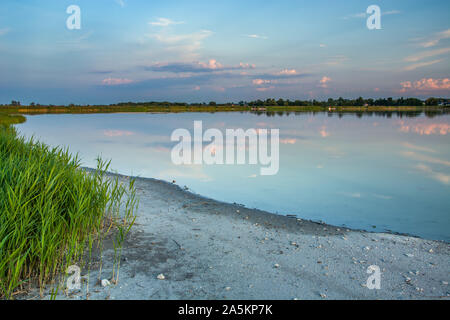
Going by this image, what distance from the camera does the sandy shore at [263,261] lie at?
→ 4449 millimetres

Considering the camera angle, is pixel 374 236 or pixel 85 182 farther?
pixel 374 236

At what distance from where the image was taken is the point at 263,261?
5.43 metres

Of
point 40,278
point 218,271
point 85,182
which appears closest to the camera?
point 40,278

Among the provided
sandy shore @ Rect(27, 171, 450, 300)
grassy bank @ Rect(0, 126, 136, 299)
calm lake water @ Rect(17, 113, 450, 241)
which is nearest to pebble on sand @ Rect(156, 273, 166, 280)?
sandy shore @ Rect(27, 171, 450, 300)

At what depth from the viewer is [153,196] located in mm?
9859

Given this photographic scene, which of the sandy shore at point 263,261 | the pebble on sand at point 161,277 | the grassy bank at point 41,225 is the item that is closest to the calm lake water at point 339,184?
the sandy shore at point 263,261

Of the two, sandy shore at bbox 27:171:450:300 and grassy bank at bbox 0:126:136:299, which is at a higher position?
grassy bank at bbox 0:126:136:299

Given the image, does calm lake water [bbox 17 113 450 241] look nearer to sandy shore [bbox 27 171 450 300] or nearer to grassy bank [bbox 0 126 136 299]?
sandy shore [bbox 27 171 450 300]

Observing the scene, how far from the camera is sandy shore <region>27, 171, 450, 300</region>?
4.45 metres

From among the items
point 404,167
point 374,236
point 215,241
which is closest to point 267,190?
point 374,236

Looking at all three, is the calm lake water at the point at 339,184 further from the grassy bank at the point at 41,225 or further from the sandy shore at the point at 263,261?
the grassy bank at the point at 41,225

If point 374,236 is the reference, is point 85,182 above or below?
above

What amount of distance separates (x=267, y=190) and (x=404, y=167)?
10299 mm
